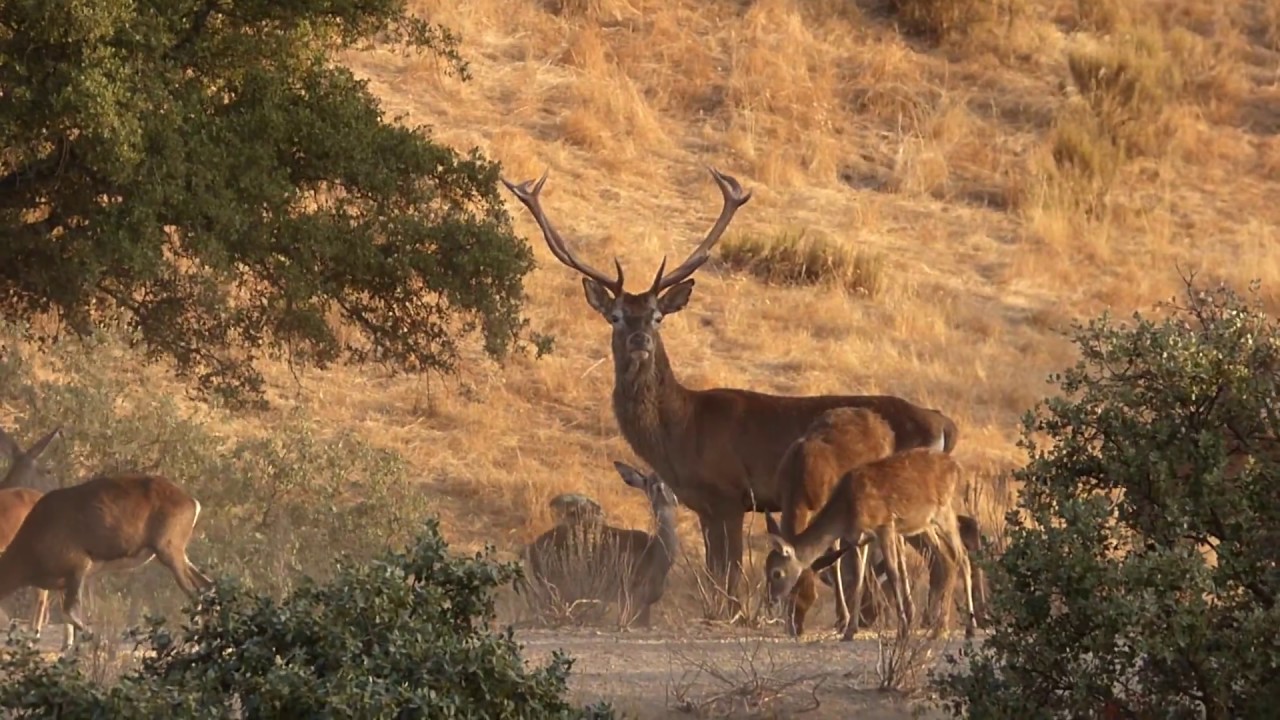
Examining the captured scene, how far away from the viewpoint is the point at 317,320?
12664 mm

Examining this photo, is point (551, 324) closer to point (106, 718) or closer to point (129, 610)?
point (129, 610)

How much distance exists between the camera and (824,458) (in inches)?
521

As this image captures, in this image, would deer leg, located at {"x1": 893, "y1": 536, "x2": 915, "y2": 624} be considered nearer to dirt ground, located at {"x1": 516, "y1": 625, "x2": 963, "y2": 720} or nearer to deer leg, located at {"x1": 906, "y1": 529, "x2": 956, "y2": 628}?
deer leg, located at {"x1": 906, "y1": 529, "x2": 956, "y2": 628}

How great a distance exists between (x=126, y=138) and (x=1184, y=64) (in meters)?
23.3

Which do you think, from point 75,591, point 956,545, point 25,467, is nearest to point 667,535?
point 956,545

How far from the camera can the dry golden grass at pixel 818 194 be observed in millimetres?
20609

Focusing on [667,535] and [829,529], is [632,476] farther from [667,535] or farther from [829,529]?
[829,529]

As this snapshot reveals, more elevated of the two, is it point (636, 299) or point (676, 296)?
point (636, 299)

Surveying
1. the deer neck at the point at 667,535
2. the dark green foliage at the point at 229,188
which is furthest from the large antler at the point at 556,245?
the deer neck at the point at 667,535

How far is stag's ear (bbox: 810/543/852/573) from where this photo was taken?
11812mm

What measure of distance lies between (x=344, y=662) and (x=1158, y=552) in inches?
113

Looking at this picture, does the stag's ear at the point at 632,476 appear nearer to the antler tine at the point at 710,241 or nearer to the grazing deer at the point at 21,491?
the antler tine at the point at 710,241

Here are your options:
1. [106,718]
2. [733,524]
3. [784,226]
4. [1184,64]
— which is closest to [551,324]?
[784,226]

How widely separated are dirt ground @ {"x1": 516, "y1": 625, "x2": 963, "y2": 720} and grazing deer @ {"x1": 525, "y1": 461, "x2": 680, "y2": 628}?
7.01 ft
